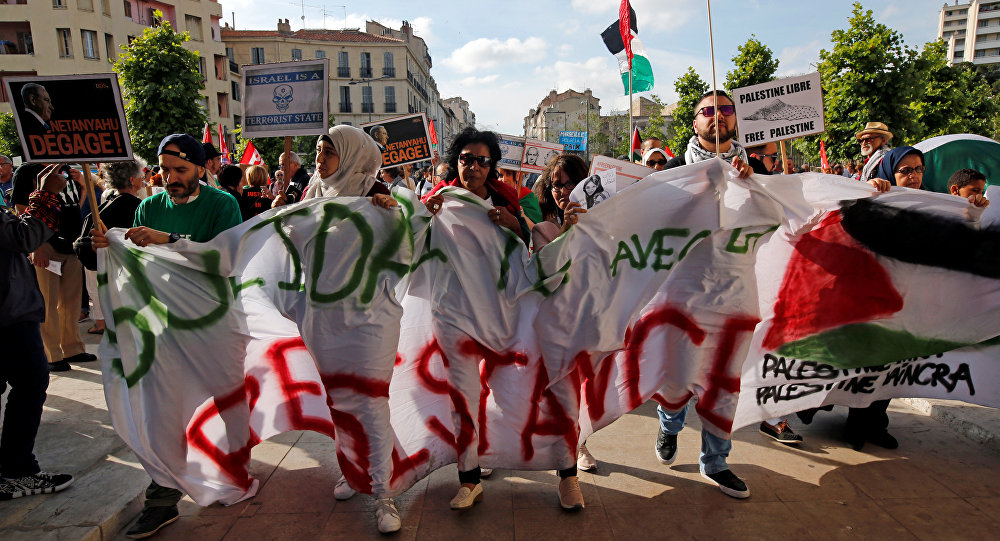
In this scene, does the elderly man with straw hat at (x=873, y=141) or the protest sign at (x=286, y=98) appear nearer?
the protest sign at (x=286, y=98)

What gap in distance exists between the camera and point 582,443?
3.29 m

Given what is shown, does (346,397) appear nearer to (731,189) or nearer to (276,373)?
(276,373)

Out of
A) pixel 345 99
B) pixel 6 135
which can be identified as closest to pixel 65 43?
pixel 6 135

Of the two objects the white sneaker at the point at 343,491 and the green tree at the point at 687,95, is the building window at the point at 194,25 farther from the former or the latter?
the white sneaker at the point at 343,491

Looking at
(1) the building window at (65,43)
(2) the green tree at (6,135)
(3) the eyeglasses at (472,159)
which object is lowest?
(3) the eyeglasses at (472,159)

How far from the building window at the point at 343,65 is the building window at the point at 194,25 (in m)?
16.5

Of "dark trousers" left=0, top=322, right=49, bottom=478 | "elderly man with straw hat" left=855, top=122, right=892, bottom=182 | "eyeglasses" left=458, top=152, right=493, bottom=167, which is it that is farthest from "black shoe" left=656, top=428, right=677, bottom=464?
"dark trousers" left=0, top=322, right=49, bottom=478

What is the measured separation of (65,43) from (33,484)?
36961 millimetres

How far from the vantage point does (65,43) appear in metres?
31.1

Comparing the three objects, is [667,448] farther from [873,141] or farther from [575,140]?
[575,140]

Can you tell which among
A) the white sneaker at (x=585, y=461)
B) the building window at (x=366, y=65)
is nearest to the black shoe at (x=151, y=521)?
the white sneaker at (x=585, y=461)

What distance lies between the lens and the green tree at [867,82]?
14.0 m

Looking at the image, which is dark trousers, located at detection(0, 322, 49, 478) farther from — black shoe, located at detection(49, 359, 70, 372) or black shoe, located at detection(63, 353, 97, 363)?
black shoe, located at detection(63, 353, 97, 363)

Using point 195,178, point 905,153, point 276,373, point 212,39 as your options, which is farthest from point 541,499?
point 212,39
